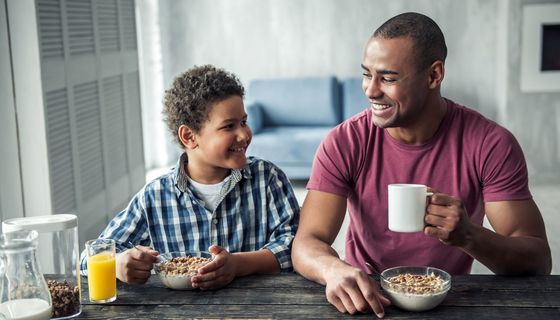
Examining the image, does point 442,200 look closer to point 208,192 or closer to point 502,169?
point 502,169

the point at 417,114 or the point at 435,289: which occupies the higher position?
the point at 417,114

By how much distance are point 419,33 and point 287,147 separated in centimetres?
342

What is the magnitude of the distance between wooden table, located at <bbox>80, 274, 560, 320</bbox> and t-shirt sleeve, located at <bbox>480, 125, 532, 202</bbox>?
27 centimetres

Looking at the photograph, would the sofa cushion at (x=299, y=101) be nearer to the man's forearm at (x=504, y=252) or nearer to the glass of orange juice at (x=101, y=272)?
the man's forearm at (x=504, y=252)

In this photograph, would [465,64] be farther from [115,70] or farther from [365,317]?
[365,317]

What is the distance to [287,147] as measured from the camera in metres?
5.18

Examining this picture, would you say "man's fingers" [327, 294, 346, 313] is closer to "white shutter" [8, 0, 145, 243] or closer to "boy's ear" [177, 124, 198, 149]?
"boy's ear" [177, 124, 198, 149]

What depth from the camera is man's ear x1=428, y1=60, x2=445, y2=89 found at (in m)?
1.83

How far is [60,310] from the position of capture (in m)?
1.30

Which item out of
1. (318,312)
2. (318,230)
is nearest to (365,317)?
(318,312)

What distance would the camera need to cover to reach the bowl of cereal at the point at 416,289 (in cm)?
127

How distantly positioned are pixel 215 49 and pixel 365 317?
531 centimetres

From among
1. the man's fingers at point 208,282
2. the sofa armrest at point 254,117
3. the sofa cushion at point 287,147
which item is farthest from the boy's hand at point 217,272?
the sofa armrest at point 254,117

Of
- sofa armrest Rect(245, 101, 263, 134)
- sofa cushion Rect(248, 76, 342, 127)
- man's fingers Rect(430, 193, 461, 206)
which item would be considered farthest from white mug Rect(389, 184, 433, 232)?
sofa cushion Rect(248, 76, 342, 127)
